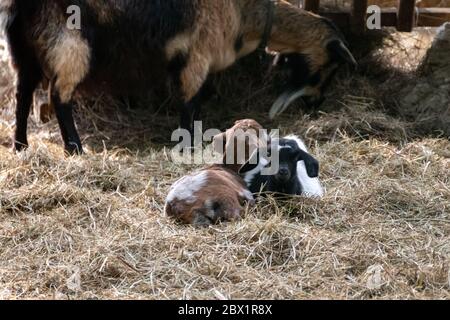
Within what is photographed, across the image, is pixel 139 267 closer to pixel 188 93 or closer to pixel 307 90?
pixel 188 93

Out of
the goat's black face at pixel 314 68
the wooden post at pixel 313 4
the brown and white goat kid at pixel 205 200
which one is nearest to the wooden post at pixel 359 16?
the goat's black face at pixel 314 68

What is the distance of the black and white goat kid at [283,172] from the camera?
5402 millimetres

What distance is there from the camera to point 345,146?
6.87 m

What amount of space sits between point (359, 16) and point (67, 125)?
293cm

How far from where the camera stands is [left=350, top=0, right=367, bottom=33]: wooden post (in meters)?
8.04

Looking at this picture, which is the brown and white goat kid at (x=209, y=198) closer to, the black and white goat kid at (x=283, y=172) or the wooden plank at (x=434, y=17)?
the black and white goat kid at (x=283, y=172)

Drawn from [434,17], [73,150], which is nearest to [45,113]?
[73,150]

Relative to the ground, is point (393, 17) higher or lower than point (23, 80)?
higher

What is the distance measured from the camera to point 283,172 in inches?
212

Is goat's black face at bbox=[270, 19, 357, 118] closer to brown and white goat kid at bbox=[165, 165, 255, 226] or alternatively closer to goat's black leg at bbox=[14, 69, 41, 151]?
goat's black leg at bbox=[14, 69, 41, 151]

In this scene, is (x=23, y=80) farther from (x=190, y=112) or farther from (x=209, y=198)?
(x=209, y=198)

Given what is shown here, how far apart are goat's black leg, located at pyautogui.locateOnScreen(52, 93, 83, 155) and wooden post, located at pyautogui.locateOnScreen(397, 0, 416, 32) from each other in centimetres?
315

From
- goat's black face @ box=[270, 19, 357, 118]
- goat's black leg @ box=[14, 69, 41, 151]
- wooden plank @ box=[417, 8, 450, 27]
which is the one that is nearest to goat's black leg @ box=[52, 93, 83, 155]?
goat's black leg @ box=[14, 69, 41, 151]

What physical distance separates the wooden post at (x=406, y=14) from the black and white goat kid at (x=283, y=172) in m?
2.96
